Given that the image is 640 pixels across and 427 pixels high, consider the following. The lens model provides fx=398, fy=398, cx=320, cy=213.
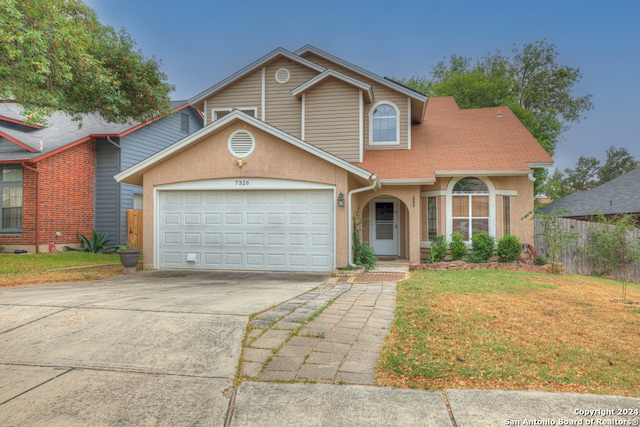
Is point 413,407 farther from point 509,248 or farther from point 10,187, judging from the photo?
point 10,187

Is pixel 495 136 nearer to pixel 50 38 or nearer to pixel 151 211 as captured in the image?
pixel 151 211

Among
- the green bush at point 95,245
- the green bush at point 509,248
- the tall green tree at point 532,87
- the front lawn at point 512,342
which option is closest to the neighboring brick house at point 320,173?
the green bush at point 509,248

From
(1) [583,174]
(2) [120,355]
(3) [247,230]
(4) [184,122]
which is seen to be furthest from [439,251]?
Answer: (1) [583,174]

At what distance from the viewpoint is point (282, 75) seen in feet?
46.5

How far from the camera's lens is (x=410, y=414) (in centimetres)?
291

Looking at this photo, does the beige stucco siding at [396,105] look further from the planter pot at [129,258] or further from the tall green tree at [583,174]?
the tall green tree at [583,174]

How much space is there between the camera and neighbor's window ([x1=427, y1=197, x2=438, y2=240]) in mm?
12945

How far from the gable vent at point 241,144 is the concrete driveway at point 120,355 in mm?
4530

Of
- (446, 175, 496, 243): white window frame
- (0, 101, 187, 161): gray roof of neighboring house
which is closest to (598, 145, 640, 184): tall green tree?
(446, 175, 496, 243): white window frame

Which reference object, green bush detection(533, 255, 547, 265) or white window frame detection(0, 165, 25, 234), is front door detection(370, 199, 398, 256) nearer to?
green bush detection(533, 255, 547, 265)

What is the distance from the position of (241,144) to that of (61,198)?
28.1 feet

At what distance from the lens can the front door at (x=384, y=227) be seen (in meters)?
14.0

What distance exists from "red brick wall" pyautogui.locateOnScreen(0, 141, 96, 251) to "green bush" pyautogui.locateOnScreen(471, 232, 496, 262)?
46.6 ft

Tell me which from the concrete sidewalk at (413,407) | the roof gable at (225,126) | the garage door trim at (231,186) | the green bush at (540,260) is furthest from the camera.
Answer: the green bush at (540,260)
